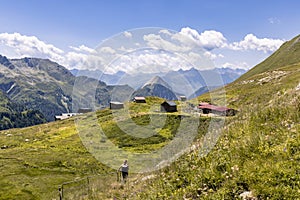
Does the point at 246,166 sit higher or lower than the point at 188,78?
lower

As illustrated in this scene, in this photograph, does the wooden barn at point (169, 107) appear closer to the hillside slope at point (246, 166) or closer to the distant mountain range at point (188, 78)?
the distant mountain range at point (188, 78)

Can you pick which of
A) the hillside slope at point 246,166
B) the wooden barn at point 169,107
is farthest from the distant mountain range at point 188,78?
the wooden barn at point 169,107

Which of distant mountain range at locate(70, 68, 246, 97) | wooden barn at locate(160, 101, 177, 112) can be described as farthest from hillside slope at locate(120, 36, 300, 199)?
wooden barn at locate(160, 101, 177, 112)

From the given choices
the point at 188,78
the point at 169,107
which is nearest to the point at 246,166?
the point at 188,78

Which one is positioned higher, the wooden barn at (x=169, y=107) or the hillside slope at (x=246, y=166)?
the wooden barn at (x=169, y=107)

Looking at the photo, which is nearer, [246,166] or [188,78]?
[246,166]

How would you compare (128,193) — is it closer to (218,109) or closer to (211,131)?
(211,131)

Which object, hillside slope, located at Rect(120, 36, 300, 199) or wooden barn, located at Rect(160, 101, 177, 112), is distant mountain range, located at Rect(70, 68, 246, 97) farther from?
wooden barn, located at Rect(160, 101, 177, 112)

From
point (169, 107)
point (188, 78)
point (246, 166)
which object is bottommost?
point (246, 166)

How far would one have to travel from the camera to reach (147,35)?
15062 millimetres

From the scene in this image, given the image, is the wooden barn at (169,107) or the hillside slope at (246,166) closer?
the hillside slope at (246,166)

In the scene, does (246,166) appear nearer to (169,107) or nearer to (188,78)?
(188,78)

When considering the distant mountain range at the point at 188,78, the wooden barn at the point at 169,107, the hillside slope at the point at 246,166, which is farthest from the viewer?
the wooden barn at the point at 169,107

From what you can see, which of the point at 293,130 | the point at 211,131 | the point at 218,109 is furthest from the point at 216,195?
→ the point at 218,109
